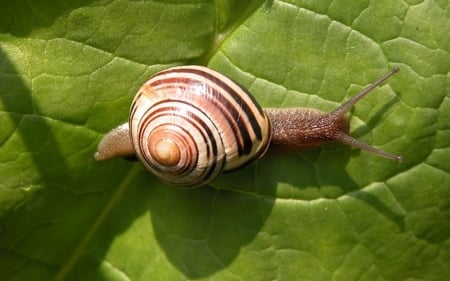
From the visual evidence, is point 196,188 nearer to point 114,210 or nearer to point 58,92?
point 114,210

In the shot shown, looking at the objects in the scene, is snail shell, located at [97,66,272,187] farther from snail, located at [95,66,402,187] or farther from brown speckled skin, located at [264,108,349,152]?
brown speckled skin, located at [264,108,349,152]

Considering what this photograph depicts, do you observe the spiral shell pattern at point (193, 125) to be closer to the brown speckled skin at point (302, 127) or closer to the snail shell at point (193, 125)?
the snail shell at point (193, 125)

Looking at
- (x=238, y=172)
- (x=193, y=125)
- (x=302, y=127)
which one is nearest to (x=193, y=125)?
(x=193, y=125)

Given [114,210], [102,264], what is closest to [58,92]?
[114,210]

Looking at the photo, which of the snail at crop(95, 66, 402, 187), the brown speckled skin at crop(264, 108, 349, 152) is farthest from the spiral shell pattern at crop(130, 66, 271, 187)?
the brown speckled skin at crop(264, 108, 349, 152)

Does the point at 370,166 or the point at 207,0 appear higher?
the point at 207,0

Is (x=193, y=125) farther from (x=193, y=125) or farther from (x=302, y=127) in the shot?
(x=302, y=127)
